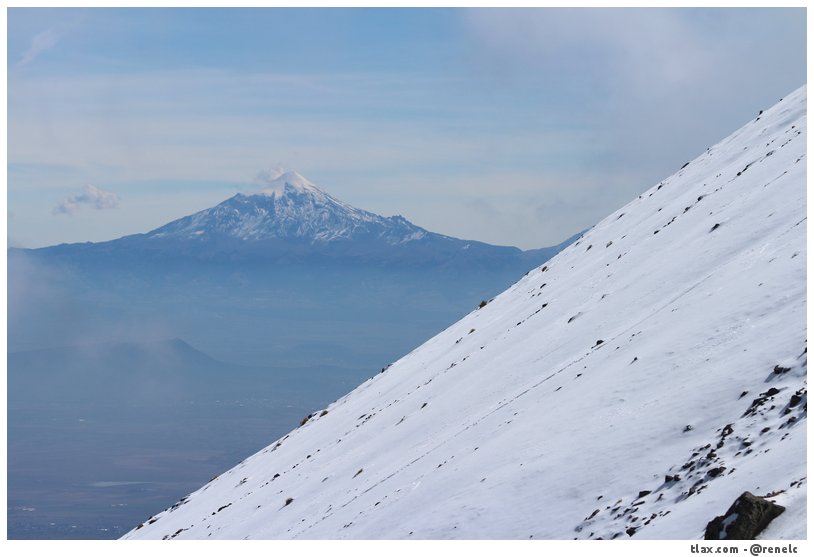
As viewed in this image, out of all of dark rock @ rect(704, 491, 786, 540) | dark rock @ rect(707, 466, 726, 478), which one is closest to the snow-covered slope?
dark rock @ rect(707, 466, 726, 478)

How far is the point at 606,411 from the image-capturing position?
73.7 feet

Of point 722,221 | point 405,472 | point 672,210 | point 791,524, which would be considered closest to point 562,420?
point 405,472

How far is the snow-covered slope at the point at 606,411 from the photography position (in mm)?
18125

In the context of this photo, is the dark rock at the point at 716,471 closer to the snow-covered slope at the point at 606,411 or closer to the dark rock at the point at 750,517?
the snow-covered slope at the point at 606,411

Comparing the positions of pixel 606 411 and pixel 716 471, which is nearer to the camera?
pixel 716 471

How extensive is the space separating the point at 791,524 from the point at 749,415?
4.52 meters

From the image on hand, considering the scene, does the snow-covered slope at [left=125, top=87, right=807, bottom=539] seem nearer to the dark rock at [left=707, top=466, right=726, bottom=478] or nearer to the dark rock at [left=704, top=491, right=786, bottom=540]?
the dark rock at [left=707, top=466, right=726, bottom=478]

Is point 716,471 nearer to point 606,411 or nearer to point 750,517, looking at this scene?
point 750,517

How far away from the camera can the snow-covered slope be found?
1812 cm

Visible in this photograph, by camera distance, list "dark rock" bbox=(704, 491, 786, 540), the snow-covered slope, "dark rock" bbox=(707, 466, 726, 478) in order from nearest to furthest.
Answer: "dark rock" bbox=(704, 491, 786, 540)
"dark rock" bbox=(707, 466, 726, 478)
the snow-covered slope

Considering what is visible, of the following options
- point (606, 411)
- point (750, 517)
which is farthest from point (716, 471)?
point (606, 411)

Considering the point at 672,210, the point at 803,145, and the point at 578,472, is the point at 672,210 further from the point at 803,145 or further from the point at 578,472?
the point at 578,472

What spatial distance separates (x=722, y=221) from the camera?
33.3 m

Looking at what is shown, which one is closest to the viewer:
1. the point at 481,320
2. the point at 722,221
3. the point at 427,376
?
the point at 722,221
